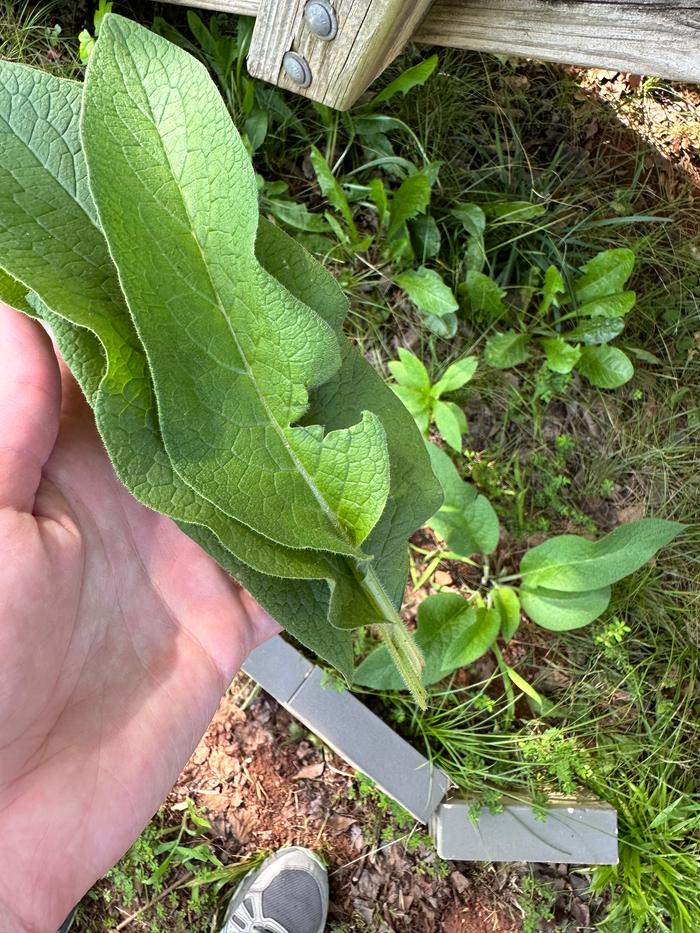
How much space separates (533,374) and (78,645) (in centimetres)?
156

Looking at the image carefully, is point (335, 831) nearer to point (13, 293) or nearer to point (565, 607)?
point (565, 607)

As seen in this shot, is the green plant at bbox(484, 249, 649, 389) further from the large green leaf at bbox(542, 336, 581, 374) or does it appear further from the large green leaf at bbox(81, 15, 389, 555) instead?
the large green leaf at bbox(81, 15, 389, 555)

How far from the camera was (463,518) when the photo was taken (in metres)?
1.95

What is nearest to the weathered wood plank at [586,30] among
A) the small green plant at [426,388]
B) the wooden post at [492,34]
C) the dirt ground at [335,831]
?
the wooden post at [492,34]

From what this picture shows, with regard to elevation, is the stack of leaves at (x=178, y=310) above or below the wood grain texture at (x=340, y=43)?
below

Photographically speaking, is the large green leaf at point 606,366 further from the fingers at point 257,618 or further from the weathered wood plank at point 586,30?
the fingers at point 257,618

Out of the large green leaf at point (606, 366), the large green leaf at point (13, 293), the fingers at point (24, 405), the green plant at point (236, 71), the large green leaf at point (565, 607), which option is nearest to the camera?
the large green leaf at point (13, 293)

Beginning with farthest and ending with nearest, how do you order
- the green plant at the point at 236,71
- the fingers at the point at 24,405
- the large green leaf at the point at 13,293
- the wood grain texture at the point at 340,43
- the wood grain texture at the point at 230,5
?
the green plant at the point at 236,71, the wood grain texture at the point at 230,5, the wood grain texture at the point at 340,43, the fingers at the point at 24,405, the large green leaf at the point at 13,293

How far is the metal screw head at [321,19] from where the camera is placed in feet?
4.70

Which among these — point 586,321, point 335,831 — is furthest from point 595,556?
point 335,831

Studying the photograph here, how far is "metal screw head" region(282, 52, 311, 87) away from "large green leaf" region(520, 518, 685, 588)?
1252 mm

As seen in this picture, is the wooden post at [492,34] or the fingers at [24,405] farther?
the wooden post at [492,34]

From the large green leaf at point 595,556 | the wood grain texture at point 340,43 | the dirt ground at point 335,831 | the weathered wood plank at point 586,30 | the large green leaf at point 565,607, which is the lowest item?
the dirt ground at point 335,831

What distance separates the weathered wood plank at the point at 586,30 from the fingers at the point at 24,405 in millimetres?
1074
